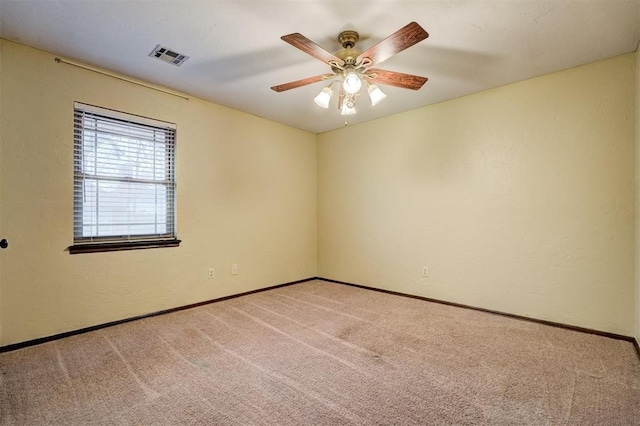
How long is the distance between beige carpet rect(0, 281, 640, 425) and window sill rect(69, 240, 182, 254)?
0.73 meters

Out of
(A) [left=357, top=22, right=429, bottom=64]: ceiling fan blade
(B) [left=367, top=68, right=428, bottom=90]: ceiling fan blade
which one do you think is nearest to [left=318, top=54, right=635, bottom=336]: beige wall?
(B) [left=367, top=68, right=428, bottom=90]: ceiling fan blade

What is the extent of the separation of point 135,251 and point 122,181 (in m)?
0.71

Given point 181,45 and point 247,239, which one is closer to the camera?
point 181,45

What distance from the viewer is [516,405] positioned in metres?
1.65

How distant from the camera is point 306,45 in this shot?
1800 millimetres

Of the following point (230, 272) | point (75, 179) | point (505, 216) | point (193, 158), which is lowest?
point (230, 272)

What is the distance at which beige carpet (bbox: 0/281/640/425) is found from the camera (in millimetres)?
1582

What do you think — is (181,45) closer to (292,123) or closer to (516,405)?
(292,123)

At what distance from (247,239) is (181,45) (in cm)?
234

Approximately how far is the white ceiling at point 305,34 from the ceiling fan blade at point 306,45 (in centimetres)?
29

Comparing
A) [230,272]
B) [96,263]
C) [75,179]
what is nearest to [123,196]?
[75,179]

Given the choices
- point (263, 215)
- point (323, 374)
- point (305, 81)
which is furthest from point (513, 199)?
point (263, 215)

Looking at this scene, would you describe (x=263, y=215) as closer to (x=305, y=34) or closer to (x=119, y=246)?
(x=119, y=246)

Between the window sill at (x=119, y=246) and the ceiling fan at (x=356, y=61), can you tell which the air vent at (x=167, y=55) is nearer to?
the ceiling fan at (x=356, y=61)
